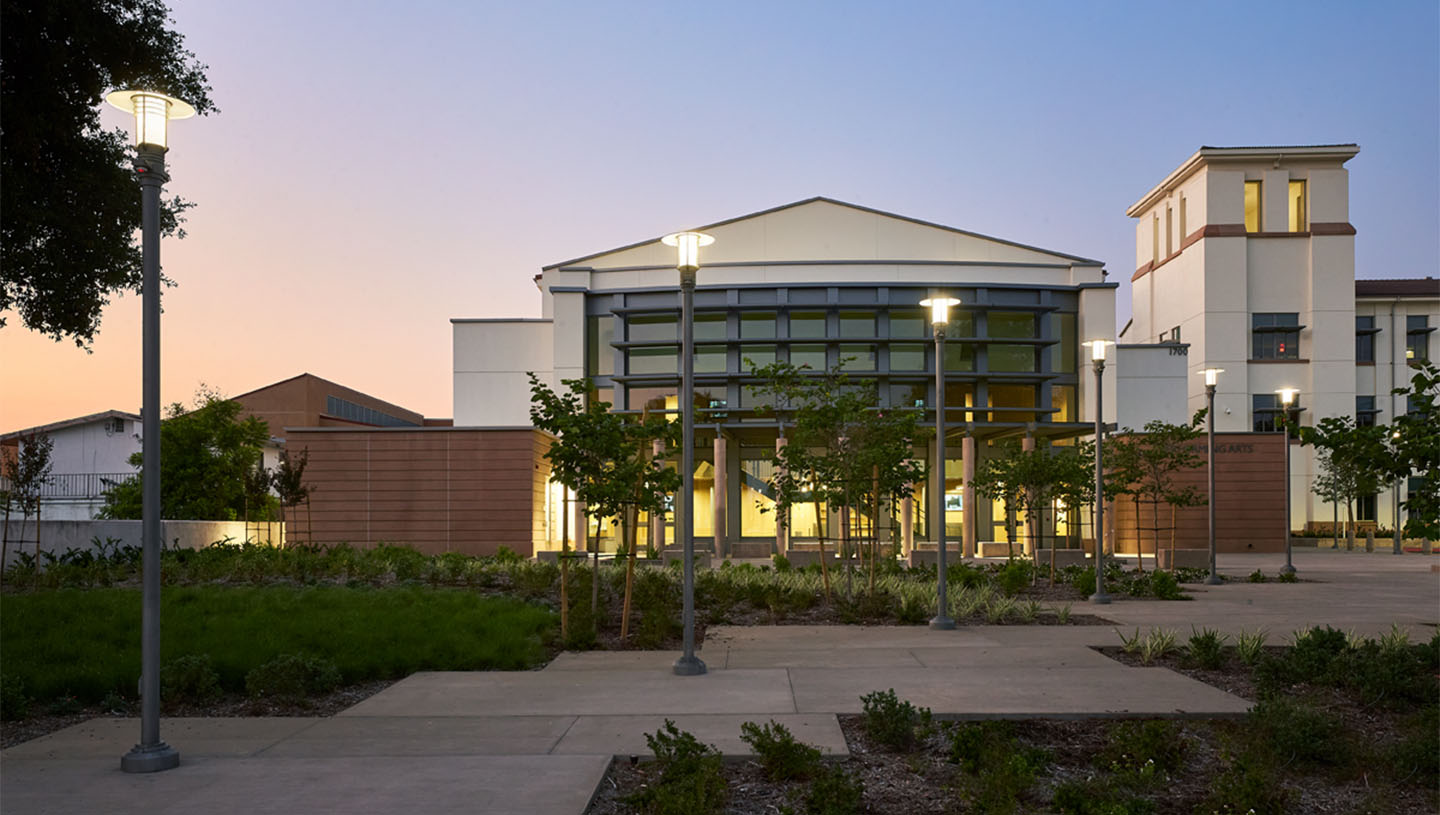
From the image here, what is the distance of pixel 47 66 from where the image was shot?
13.7 metres

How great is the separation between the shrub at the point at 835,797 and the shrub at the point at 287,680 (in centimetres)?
571

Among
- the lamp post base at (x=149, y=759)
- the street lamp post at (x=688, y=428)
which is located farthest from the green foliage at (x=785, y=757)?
the street lamp post at (x=688, y=428)

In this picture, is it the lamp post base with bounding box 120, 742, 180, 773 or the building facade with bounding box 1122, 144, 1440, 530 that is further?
the building facade with bounding box 1122, 144, 1440, 530

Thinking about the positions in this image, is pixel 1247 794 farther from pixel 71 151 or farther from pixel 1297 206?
pixel 1297 206

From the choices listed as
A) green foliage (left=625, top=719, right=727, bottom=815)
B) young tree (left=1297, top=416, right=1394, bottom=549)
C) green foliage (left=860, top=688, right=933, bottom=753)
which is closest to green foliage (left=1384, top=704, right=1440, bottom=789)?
green foliage (left=860, top=688, right=933, bottom=753)

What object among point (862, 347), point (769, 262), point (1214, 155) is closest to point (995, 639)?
point (862, 347)

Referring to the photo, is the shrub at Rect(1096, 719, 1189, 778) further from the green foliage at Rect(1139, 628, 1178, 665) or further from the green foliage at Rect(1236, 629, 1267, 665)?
the green foliage at Rect(1139, 628, 1178, 665)

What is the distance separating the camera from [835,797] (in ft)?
20.3

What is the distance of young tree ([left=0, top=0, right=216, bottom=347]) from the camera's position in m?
13.7

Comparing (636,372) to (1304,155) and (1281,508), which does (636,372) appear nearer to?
(1281,508)

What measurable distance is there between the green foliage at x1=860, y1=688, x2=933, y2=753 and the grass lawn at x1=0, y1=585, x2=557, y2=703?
17.2ft

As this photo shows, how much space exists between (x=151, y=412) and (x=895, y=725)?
5650mm

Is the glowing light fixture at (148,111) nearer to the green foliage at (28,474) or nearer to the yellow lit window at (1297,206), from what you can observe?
the green foliage at (28,474)

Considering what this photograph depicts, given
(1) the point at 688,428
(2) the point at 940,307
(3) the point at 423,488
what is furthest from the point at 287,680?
(3) the point at 423,488
